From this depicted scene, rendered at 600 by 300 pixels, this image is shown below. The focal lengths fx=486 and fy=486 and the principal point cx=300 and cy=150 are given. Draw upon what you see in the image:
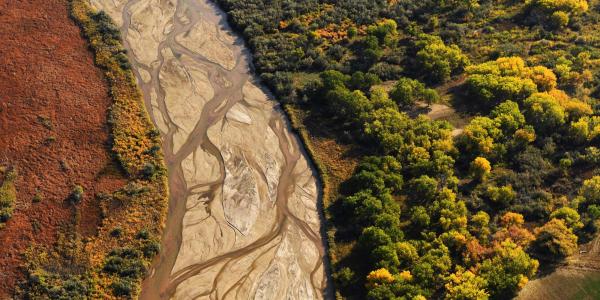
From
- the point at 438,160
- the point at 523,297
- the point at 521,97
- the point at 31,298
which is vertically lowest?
the point at 31,298

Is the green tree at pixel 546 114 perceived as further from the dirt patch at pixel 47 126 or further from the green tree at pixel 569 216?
the dirt patch at pixel 47 126

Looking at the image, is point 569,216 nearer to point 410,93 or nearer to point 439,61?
point 410,93

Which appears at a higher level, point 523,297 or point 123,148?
point 523,297

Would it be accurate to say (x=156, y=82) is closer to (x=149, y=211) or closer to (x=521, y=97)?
(x=149, y=211)

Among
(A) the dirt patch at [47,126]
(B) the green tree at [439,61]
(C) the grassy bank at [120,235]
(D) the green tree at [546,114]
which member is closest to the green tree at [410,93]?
(B) the green tree at [439,61]

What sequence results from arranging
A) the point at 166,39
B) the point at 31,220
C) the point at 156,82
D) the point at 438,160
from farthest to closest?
the point at 166,39 → the point at 156,82 → the point at 438,160 → the point at 31,220

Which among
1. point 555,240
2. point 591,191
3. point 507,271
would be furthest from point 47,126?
point 591,191

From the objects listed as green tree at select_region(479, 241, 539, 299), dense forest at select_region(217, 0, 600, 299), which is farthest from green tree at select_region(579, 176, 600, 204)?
green tree at select_region(479, 241, 539, 299)

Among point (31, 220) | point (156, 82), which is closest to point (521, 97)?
point (156, 82)
